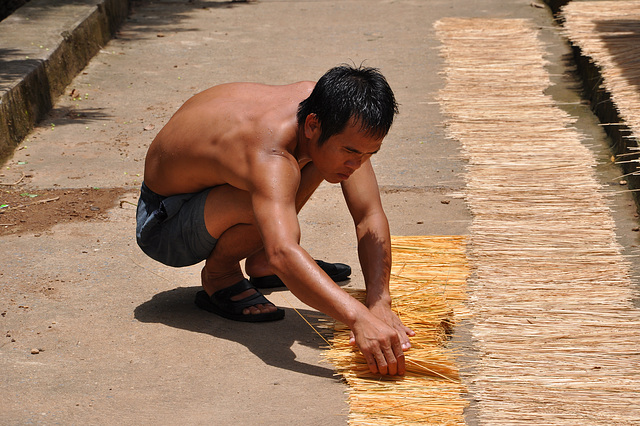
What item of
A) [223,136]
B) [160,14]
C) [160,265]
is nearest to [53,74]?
[160,14]

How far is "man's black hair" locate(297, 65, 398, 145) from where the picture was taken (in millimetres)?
2381

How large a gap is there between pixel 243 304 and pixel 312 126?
28.6 inches

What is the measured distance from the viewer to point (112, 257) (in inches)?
132

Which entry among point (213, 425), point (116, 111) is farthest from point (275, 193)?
point (116, 111)

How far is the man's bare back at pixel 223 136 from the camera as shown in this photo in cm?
253

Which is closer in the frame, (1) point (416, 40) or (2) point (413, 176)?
(2) point (413, 176)

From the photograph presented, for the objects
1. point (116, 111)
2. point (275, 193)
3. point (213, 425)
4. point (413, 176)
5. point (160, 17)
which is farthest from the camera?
point (160, 17)

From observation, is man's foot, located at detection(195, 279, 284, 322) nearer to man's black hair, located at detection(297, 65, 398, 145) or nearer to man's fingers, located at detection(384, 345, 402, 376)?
man's fingers, located at detection(384, 345, 402, 376)

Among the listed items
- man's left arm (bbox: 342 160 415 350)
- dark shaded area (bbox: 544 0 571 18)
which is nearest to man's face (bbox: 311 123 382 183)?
man's left arm (bbox: 342 160 415 350)

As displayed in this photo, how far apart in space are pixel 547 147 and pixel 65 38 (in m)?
3.31

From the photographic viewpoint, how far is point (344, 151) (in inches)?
96.0

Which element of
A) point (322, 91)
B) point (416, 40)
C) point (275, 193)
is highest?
point (322, 91)

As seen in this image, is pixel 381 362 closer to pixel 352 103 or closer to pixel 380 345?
pixel 380 345

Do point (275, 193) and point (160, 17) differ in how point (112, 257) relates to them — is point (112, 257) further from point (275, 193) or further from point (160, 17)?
point (160, 17)
